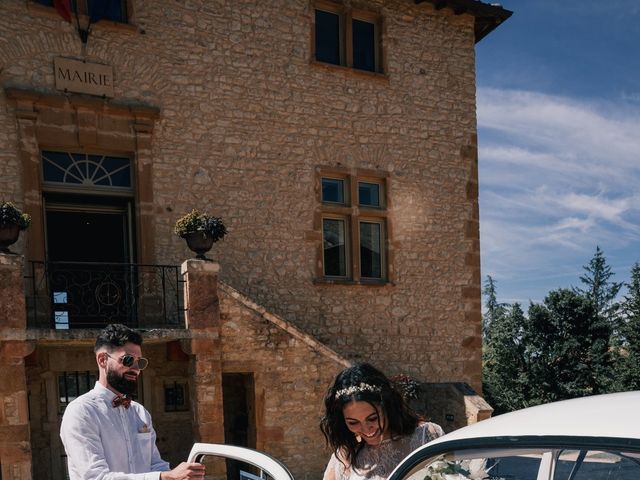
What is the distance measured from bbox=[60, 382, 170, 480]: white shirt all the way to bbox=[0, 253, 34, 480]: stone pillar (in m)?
4.10

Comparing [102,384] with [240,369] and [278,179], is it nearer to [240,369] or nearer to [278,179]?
[240,369]

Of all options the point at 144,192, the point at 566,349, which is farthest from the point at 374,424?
the point at 566,349

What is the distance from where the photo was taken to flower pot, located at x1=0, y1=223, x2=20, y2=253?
274 inches

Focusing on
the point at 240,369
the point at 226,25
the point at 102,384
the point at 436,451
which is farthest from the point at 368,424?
the point at 226,25

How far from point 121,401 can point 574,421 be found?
8.04ft

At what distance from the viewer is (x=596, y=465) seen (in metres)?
1.88

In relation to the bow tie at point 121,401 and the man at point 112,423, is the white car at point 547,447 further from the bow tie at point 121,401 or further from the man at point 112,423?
the bow tie at point 121,401

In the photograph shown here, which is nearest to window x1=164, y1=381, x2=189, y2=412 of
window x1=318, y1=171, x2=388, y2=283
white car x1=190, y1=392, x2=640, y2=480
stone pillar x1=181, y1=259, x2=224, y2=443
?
stone pillar x1=181, y1=259, x2=224, y2=443

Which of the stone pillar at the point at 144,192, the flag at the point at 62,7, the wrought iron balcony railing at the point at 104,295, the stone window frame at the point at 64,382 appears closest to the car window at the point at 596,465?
the wrought iron balcony railing at the point at 104,295

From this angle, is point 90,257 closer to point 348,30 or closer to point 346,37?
point 346,37

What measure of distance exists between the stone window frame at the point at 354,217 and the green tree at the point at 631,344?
7.17 meters

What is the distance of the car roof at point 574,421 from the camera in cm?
177

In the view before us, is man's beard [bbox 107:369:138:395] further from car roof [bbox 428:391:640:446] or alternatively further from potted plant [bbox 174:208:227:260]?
potted plant [bbox 174:208:227:260]

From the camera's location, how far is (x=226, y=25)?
389 inches
